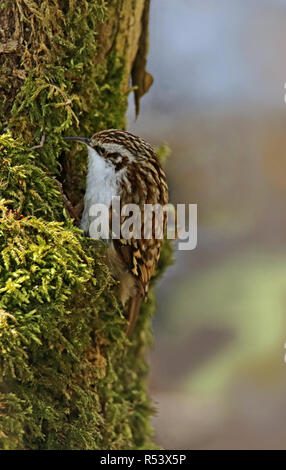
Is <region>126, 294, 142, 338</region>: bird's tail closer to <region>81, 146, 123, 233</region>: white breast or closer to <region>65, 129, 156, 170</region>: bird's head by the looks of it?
<region>81, 146, 123, 233</region>: white breast

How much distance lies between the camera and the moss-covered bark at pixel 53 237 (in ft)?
5.58

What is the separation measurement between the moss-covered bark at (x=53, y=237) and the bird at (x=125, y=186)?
3.7 inches

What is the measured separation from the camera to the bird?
6.65ft

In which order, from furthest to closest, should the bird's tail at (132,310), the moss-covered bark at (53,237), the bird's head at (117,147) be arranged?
the bird's tail at (132,310), the bird's head at (117,147), the moss-covered bark at (53,237)

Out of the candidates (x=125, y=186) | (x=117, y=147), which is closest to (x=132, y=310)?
(x=125, y=186)

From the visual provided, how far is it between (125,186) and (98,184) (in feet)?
0.32

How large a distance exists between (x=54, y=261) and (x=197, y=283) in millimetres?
2555

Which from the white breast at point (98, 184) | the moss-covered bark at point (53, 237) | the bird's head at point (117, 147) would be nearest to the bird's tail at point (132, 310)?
the moss-covered bark at point (53, 237)

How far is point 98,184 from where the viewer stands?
2.04m

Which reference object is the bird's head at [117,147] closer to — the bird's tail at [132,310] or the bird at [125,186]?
the bird at [125,186]

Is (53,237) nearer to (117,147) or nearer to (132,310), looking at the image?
(117,147)


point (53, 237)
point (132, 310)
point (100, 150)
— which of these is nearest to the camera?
point (53, 237)

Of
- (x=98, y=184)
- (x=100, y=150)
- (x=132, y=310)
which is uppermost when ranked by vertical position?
(x=100, y=150)
